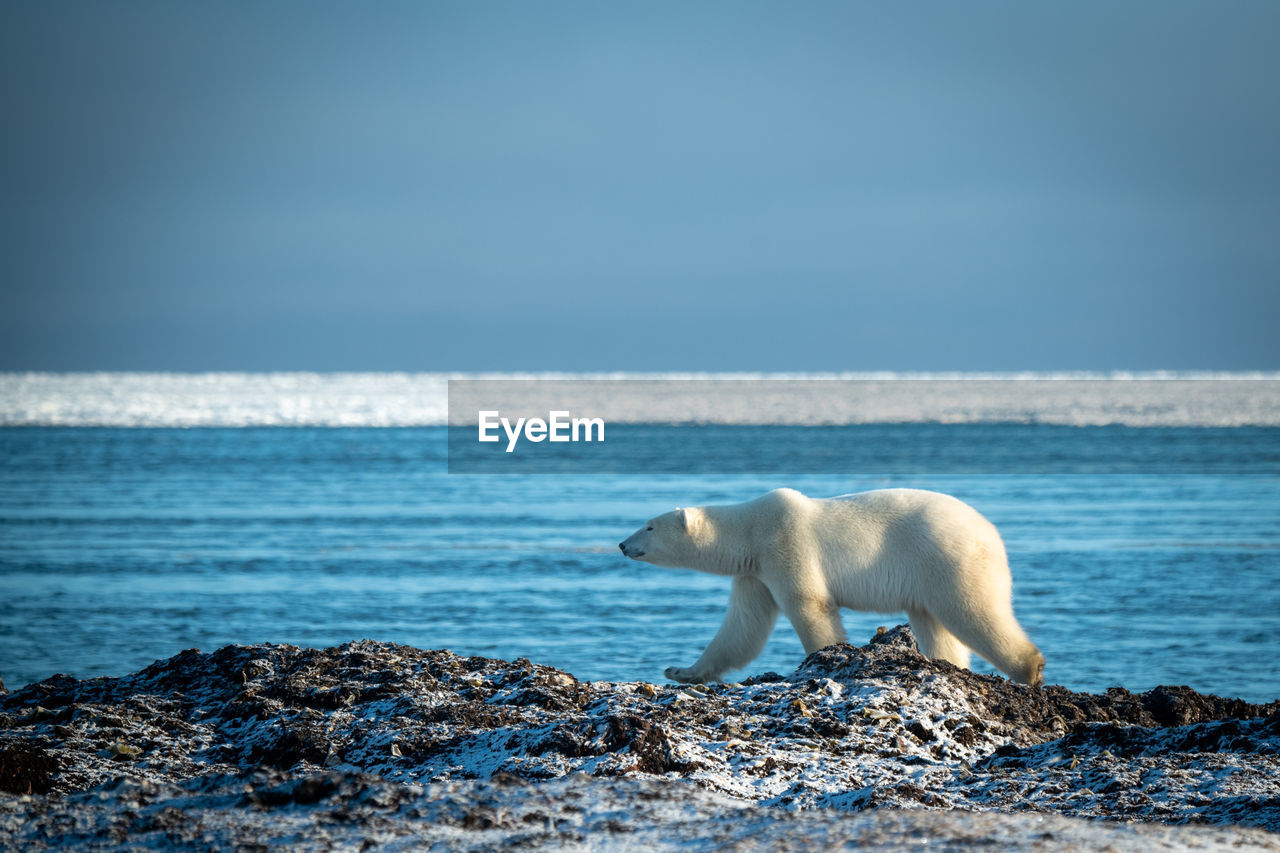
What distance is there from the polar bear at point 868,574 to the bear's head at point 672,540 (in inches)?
6.8

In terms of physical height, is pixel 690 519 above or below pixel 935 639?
above

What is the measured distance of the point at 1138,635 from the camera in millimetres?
10195

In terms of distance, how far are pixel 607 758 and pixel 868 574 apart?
351cm

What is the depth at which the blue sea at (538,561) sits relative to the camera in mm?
9867

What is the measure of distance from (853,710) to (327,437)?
44.7 metres

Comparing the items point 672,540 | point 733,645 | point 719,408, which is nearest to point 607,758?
point 733,645

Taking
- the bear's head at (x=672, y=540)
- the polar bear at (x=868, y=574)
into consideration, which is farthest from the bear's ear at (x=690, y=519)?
the polar bear at (x=868, y=574)

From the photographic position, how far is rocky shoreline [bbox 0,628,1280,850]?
11.7 feet

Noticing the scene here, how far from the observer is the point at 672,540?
28.2 ft

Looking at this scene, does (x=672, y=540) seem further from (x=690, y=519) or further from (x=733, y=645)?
(x=733, y=645)

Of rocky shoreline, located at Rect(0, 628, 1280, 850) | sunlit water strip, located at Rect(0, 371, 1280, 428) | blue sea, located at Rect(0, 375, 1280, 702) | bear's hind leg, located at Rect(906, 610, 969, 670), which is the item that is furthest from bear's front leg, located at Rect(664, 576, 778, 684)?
sunlit water strip, located at Rect(0, 371, 1280, 428)

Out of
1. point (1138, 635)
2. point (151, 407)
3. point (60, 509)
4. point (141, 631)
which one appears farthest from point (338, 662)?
point (151, 407)

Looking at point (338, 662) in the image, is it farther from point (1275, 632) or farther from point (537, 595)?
point (1275, 632)

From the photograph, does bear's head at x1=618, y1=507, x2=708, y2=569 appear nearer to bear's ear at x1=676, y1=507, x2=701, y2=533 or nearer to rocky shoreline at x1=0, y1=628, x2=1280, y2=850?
bear's ear at x1=676, y1=507, x2=701, y2=533
